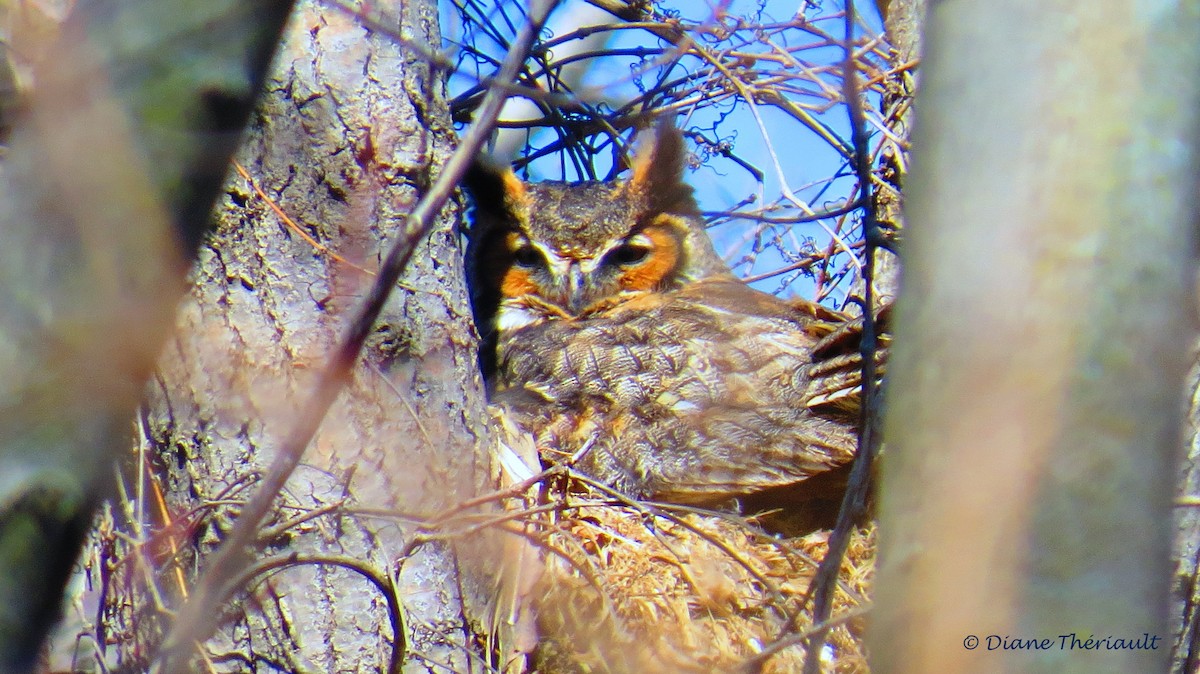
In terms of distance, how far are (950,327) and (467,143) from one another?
48cm

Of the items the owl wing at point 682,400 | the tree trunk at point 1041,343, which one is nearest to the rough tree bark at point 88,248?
the tree trunk at point 1041,343

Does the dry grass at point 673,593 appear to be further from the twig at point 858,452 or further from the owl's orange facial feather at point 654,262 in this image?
the owl's orange facial feather at point 654,262

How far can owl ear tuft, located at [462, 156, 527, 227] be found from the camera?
3938mm

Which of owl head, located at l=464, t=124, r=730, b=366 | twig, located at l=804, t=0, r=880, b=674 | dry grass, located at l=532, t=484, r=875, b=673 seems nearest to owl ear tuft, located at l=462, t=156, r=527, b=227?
owl head, located at l=464, t=124, r=730, b=366

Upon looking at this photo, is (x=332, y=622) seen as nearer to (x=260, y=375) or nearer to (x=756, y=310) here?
(x=260, y=375)

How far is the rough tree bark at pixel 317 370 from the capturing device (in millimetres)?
2211

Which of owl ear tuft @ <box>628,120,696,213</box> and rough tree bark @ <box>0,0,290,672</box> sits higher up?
owl ear tuft @ <box>628,120,696,213</box>

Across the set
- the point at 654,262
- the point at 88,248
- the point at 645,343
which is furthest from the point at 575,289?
the point at 88,248

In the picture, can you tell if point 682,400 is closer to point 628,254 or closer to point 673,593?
point 673,593

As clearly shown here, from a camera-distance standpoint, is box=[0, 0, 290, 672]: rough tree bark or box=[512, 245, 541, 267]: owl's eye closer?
box=[0, 0, 290, 672]: rough tree bark

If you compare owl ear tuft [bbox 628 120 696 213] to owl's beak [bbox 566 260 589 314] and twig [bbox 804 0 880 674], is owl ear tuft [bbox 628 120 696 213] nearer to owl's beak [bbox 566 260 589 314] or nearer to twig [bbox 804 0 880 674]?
owl's beak [bbox 566 260 589 314]

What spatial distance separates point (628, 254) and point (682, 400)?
3.59ft

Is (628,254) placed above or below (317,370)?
above

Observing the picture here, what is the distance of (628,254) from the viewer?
4066mm
